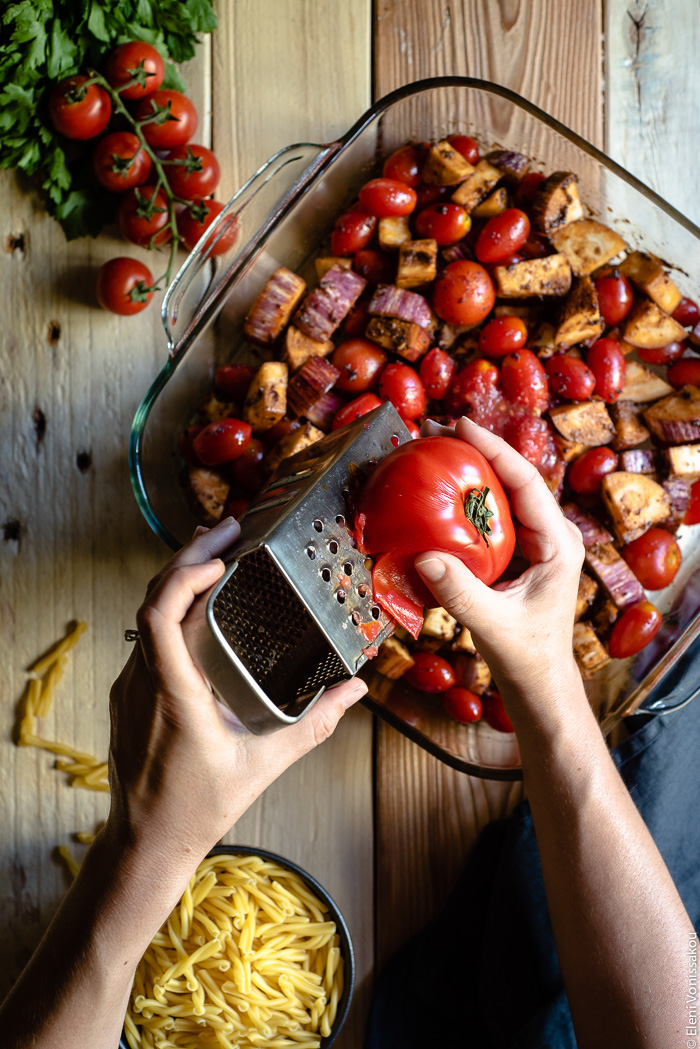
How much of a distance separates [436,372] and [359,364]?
0.65 ft

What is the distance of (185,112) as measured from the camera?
210 cm

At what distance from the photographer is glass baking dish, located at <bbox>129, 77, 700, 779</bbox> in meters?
2.03

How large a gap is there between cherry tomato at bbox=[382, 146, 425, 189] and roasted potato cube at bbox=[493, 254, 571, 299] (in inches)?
13.0

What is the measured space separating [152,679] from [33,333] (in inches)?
50.0

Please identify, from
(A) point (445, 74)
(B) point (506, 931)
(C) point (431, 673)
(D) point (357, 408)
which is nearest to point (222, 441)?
(D) point (357, 408)

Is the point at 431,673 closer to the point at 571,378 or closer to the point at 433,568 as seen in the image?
the point at 433,568

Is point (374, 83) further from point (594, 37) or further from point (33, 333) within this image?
point (33, 333)

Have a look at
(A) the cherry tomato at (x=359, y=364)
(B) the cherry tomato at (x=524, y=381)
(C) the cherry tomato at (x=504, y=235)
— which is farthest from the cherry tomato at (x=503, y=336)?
(A) the cherry tomato at (x=359, y=364)

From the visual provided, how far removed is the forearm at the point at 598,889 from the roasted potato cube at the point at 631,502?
0.50 meters

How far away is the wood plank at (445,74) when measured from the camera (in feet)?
7.27

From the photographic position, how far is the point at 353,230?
2.08 meters

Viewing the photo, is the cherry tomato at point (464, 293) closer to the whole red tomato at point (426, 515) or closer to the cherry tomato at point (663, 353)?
the cherry tomato at point (663, 353)

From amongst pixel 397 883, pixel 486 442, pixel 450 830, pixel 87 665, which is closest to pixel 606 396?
pixel 486 442

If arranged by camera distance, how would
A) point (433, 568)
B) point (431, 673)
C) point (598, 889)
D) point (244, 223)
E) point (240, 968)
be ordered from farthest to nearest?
point (244, 223), point (431, 673), point (240, 968), point (598, 889), point (433, 568)
